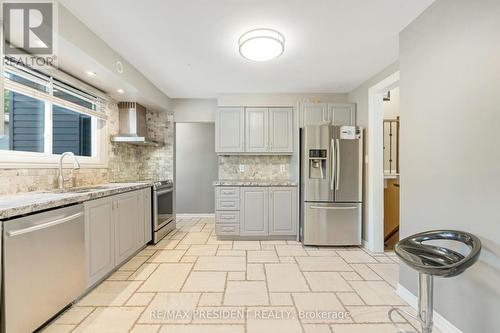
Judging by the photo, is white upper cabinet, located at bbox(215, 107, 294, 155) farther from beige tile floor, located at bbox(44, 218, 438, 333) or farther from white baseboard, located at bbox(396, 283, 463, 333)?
white baseboard, located at bbox(396, 283, 463, 333)

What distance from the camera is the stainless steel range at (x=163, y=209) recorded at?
373 cm

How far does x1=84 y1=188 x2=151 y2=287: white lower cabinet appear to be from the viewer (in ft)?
7.32

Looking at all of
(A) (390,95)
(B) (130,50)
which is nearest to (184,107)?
(B) (130,50)

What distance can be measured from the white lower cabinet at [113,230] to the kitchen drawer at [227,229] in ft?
3.61

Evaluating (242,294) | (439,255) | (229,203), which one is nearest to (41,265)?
(242,294)

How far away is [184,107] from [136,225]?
242 centimetres

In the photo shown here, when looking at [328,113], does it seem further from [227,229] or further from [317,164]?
[227,229]

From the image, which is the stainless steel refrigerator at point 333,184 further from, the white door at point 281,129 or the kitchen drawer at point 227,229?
the kitchen drawer at point 227,229

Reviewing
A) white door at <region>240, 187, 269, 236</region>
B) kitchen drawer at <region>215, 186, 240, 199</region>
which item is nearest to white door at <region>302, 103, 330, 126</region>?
white door at <region>240, 187, 269, 236</region>

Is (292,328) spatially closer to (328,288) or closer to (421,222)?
(328,288)

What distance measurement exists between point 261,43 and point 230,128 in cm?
206

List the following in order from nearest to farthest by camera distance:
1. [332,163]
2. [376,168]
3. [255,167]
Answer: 1. [376,168]
2. [332,163]
3. [255,167]

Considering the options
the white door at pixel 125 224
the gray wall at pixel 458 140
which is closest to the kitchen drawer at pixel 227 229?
the white door at pixel 125 224

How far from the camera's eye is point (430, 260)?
1573mm
